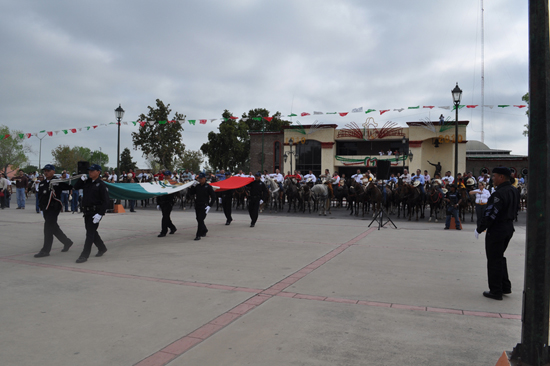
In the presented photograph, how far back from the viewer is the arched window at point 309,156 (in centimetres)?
4934

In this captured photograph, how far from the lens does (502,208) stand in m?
6.12

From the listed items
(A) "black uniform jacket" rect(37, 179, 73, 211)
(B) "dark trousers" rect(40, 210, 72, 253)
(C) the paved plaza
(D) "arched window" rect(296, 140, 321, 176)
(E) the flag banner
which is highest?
(D) "arched window" rect(296, 140, 321, 176)

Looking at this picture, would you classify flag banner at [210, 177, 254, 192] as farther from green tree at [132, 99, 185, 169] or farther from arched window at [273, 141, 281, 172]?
arched window at [273, 141, 281, 172]

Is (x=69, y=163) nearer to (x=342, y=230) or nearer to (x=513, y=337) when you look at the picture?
(x=342, y=230)

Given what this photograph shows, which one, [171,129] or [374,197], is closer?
[374,197]

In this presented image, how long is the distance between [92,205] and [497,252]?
7590 mm

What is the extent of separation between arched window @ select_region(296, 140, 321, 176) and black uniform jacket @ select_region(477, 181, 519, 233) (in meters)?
42.9

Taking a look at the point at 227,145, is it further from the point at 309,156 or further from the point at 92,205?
the point at 92,205

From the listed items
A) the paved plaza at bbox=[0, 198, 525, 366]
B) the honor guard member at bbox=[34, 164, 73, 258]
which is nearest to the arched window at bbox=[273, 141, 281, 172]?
the paved plaza at bbox=[0, 198, 525, 366]

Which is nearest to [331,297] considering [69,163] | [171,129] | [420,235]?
[420,235]

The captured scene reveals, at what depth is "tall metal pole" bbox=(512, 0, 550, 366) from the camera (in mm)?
3480

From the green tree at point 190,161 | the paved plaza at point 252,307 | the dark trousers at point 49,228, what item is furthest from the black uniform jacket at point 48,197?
the green tree at point 190,161

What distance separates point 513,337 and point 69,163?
8600 centimetres

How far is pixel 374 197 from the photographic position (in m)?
19.1
